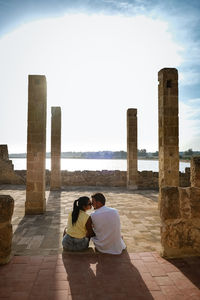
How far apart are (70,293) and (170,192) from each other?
7.18 ft

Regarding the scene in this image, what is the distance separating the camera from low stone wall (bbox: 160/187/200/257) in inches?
139

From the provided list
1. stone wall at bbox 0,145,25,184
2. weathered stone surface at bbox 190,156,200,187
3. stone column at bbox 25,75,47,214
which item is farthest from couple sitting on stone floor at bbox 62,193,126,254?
stone wall at bbox 0,145,25,184

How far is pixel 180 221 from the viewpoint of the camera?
11.7 ft

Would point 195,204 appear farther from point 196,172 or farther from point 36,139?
point 36,139

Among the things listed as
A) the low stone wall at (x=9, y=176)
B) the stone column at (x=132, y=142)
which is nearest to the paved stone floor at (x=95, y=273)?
the stone column at (x=132, y=142)

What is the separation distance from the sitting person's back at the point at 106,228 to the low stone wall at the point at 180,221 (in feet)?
2.67

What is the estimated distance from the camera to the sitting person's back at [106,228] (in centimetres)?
351

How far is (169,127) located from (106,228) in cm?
543

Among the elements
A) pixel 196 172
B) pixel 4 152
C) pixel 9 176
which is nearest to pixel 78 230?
pixel 196 172

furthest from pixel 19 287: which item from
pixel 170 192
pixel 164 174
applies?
pixel 164 174

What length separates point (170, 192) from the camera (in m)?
3.55

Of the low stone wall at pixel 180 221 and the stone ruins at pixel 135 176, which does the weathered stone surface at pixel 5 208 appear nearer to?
the stone ruins at pixel 135 176

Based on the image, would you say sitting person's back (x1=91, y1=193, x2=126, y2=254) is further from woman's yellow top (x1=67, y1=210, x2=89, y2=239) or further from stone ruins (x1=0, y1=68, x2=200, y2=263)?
stone ruins (x1=0, y1=68, x2=200, y2=263)

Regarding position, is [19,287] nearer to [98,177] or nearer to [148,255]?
[148,255]
